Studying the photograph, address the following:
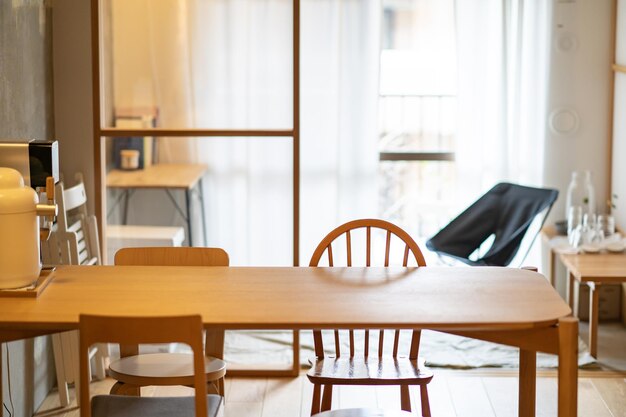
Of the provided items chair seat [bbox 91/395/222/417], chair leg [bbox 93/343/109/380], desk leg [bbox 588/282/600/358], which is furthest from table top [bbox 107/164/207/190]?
desk leg [bbox 588/282/600/358]

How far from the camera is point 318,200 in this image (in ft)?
16.2

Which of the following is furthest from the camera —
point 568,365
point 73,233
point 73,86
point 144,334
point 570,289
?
point 570,289

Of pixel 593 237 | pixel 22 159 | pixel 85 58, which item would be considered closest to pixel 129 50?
pixel 85 58

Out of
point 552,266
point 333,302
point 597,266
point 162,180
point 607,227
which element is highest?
point 162,180

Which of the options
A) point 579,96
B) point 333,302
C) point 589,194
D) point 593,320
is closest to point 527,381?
point 333,302

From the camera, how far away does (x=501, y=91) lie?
536 centimetres

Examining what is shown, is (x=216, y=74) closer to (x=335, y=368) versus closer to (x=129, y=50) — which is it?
(x=129, y=50)

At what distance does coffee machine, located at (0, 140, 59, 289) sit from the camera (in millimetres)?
2818

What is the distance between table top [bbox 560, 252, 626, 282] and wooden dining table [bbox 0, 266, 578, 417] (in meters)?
1.51

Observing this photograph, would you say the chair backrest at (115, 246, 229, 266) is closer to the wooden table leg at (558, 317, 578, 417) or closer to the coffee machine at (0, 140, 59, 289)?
the coffee machine at (0, 140, 59, 289)

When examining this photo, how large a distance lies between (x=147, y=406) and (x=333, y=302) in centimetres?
60

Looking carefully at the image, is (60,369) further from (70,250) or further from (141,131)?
(141,131)

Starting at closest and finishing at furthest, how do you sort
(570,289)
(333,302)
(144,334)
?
(144,334)
(333,302)
(570,289)

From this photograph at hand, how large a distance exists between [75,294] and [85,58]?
177 cm
